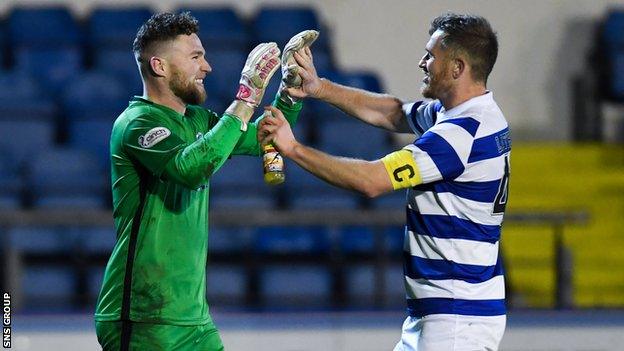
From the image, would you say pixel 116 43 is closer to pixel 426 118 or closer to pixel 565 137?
pixel 565 137

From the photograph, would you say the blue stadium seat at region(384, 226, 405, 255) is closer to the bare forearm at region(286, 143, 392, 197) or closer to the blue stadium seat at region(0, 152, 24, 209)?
the blue stadium seat at region(0, 152, 24, 209)

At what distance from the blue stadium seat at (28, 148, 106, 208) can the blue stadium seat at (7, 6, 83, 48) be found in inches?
53.7

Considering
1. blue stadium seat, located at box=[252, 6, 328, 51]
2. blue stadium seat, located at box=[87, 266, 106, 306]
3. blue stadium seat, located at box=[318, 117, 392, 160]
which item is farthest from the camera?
blue stadium seat, located at box=[252, 6, 328, 51]

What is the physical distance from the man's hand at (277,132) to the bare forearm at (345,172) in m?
0.03

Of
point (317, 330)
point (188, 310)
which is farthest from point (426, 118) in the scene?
point (317, 330)

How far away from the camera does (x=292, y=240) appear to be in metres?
7.25

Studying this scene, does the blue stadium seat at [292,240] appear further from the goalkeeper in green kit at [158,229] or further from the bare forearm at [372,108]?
the goalkeeper in green kit at [158,229]

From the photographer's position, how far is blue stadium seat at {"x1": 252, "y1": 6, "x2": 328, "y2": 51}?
8.87 meters

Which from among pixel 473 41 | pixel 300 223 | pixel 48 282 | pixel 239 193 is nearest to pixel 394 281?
pixel 300 223

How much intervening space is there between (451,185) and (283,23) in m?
5.10

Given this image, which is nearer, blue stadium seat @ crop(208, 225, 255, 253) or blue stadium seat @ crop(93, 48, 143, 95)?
blue stadium seat @ crop(208, 225, 255, 253)

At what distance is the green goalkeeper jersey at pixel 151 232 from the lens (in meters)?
3.92

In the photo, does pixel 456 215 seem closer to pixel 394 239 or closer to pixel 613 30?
pixel 394 239

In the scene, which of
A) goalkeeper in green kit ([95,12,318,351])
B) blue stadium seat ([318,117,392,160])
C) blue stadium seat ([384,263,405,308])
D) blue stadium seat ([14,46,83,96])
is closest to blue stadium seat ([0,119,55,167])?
blue stadium seat ([14,46,83,96])
